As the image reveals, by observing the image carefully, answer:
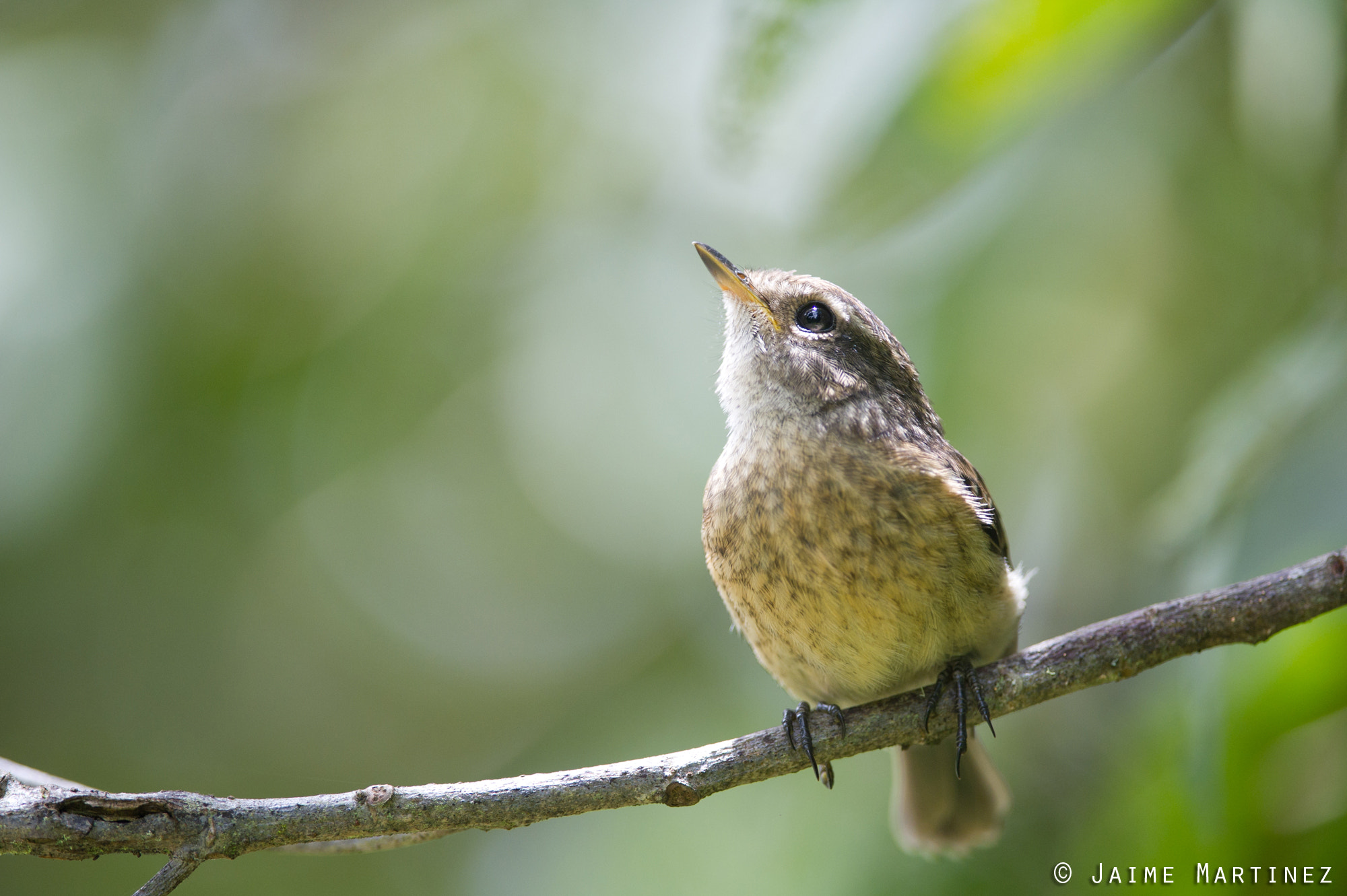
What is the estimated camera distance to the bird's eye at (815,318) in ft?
11.8

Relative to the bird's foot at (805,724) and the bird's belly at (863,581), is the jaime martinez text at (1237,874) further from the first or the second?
the bird's foot at (805,724)

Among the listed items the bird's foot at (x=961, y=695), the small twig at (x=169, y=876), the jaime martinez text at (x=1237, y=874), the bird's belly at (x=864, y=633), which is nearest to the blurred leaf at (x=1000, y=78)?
the bird's belly at (x=864, y=633)

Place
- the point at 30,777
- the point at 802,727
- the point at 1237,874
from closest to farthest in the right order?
the point at 30,777 → the point at 1237,874 → the point at 802,727

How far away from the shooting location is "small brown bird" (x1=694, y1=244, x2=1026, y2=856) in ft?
9.66

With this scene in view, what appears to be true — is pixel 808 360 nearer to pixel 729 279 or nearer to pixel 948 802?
pixel 729 279

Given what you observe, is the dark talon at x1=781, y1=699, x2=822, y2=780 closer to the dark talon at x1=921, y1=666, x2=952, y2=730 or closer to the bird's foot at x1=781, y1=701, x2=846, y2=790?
the bird's foot at x1=781, y1=701, x2=846, y2=790

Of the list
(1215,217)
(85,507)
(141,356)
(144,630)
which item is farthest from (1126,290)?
(144,630)

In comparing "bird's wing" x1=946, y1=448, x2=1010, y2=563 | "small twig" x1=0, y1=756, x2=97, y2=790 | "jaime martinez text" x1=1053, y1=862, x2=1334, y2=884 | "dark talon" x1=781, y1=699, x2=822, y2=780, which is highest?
"bird's wing" x1=946, y1=448, x2=1010, y2=563

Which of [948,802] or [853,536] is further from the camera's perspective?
[948,802]

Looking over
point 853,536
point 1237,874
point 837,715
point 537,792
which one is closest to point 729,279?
point 853,536

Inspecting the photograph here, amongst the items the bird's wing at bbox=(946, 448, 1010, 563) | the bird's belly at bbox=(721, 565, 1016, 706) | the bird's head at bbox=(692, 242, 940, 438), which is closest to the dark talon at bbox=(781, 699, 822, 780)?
the bird's belly at bbox=(721, 565, 1016, 706)

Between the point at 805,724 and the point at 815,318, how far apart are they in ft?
4.78

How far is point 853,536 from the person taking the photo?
2949mm

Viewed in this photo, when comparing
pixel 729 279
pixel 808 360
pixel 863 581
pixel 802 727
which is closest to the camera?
pixel 802 727
